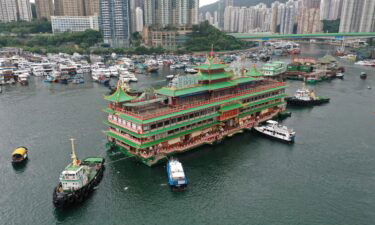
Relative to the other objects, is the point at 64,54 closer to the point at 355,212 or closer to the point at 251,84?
the point at 251,84

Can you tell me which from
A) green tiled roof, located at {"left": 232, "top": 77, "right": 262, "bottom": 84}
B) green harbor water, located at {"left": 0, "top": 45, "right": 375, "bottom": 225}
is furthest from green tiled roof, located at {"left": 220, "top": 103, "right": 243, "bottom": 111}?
green harbor water, located at {"left": 0, "top": 45, "right": 375, "bottom": 225}

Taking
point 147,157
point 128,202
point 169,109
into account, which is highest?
point 169,109

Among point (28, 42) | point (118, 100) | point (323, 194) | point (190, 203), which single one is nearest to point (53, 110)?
point (118, 100)

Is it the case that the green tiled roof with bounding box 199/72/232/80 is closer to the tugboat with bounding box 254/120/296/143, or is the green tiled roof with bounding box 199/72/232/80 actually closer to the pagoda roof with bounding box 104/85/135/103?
the tugboat with bounding box 254/120/296/143

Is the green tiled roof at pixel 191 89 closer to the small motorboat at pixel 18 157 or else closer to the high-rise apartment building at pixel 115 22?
the small motorboat at pixel 18 157

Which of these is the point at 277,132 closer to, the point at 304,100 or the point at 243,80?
the point at 243,80
